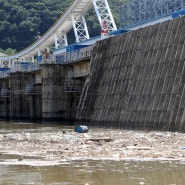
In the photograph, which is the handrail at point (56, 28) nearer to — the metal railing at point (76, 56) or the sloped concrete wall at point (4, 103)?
the sloped concrete wall at point (4, 103)

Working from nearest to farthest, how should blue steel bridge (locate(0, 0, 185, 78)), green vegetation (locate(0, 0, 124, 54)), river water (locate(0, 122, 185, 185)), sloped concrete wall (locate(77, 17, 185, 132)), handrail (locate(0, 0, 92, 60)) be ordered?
river water (locate(0, 122, 185, 185)) → sloped concrete wall (locate(77, 17, 185, 132)) → blue steel bridge (locate(0, 0, 185, 78)) → handrail (locate(0, 0, 92, 60)) → green vegetation (locate(0, 0, 124, 54))

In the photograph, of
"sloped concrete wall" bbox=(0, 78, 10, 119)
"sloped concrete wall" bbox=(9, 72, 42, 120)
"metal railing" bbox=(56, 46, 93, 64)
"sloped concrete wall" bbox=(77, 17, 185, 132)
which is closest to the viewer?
"sloped concrete wall" bbox=(77, 17, 185, 132)

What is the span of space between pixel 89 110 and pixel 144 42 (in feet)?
28.5

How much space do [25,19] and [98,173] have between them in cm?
17081

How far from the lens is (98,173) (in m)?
14.3

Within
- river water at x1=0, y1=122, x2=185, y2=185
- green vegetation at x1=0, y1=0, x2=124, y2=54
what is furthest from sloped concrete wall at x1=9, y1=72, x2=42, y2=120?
green vegetation at x1=0, y1=0, x2=124, y2=54

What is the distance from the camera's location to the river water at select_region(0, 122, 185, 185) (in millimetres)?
13047

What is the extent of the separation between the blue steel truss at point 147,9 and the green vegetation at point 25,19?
297ft

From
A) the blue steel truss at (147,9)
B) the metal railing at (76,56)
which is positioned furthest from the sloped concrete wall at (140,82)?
the blue steel truss at (147,9)

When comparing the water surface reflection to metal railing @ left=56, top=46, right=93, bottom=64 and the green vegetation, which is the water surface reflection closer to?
metal railing @ left=56, top=46, right=93, bottom=64

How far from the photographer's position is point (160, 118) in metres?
32.3

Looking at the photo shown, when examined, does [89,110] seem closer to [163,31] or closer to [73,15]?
[163,31]

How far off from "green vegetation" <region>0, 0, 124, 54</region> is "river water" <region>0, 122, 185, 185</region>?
154 m

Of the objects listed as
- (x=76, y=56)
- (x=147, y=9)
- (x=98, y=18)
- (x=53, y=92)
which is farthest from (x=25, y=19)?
(x=76, y=56)
